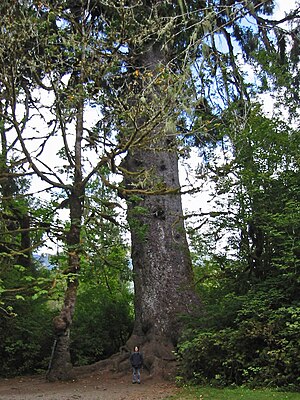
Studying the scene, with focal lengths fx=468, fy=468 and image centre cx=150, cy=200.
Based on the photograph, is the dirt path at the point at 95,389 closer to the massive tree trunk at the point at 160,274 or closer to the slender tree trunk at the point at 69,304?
the slender tree trunk at the point at 69,304

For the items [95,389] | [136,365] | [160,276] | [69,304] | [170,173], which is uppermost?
[170,173]

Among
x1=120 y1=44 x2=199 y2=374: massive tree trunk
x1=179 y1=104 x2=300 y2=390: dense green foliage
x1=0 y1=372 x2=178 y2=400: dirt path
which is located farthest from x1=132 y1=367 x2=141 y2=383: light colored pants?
x1=179 y1=104 x2=300 y2=390: dense green foliage

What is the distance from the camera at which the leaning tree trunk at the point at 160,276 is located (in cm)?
991

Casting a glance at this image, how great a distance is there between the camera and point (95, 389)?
8711mm

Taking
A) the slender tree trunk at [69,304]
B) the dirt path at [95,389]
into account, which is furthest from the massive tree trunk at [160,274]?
the slender tree trunk at [69,304]

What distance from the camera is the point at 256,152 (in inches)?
348

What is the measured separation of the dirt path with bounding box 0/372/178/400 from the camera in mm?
7969

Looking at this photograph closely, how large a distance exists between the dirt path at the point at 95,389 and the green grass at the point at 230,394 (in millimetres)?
402

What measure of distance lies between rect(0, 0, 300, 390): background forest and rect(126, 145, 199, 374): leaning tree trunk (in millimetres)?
35

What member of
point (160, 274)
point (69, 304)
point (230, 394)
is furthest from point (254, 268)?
point (69, 304)

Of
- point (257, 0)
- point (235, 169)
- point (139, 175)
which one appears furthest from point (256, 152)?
point (257, 0)

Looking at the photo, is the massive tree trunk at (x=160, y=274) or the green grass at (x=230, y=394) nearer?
the green grass at (x=230, y=394)

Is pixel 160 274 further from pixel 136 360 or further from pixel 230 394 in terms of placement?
pixel 230 394

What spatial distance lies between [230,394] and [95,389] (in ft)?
9.65
